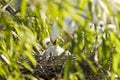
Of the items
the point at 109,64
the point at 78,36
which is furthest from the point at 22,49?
the point at 109,64

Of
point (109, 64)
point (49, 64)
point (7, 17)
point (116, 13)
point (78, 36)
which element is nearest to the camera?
point (116, 13)

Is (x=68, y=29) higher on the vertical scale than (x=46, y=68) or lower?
higher

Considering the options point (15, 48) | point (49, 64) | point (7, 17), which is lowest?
point (49, 64)

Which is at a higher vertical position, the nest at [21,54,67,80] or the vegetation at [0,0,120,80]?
the vegetation at [0,0,120,80]

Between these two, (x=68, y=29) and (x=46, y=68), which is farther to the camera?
(x=46, y=68)

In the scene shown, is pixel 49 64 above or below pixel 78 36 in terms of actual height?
below

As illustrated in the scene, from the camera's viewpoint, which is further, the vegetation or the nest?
the nest

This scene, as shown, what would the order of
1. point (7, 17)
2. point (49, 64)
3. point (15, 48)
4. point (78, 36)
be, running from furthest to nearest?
point (49, 64) < point (15, 48) < point (7, 17) < point (78, 36)

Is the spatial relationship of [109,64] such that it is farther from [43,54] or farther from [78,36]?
[78,36]

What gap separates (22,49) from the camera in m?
1.27

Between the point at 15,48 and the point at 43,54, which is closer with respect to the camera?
the point at 15,48

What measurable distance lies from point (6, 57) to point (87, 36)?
1.06ft

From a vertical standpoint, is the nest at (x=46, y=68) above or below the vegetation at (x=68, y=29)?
below

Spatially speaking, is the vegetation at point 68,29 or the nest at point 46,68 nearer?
the vegetation at point 68,29
